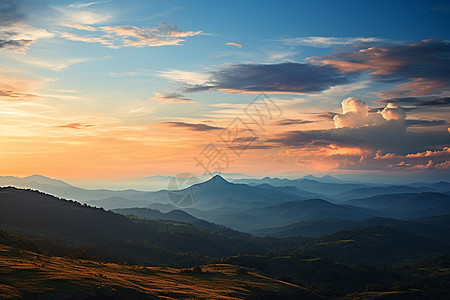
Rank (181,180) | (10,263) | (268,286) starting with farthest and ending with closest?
1. (181,180)
2. (268,286)
3. (10,263)

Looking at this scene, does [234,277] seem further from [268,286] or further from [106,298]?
[106,298]

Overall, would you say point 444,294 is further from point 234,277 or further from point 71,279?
point 71,279

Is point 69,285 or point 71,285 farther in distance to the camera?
point 71,285

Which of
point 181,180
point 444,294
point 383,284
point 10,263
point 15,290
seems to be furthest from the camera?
point 383,284

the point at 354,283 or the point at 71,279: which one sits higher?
the point at 71,279

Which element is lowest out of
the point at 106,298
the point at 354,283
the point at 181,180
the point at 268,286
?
the point at 354,283

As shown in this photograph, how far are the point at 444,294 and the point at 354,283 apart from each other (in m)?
46.6

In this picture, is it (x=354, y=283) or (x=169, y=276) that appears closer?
(x=169, y=276)

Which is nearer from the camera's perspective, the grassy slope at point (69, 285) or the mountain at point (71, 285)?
the mountain at point (71, 285)

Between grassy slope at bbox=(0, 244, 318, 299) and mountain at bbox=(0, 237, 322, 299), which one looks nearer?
mountain at bbox=(0, 237, 322, 299)

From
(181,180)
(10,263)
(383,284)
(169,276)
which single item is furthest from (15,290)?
(383,284)

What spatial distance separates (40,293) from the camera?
38.4m

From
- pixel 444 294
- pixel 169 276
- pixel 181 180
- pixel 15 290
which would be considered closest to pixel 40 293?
pixel 15 290

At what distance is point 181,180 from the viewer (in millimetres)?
169625
